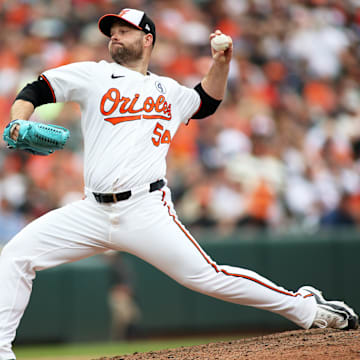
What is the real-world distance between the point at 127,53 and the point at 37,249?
1.15m

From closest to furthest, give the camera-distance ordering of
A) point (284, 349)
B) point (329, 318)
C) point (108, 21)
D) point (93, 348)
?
point (284, 349)
point (108, 21)
point (329, 318)
point (93, 348)

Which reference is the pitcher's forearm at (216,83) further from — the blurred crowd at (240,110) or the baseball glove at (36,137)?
the blurred crowd at (240,110)

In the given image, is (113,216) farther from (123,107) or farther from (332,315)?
(332,315)

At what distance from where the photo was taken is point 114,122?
333cm

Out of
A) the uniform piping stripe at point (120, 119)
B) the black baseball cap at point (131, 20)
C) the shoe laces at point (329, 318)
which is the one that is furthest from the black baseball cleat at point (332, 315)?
the black baseball cap at point (131, 20)

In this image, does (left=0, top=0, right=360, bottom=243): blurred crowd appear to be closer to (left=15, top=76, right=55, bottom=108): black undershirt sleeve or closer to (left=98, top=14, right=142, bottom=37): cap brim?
(left=98, top=14, right=142, bottom=37): cap brim

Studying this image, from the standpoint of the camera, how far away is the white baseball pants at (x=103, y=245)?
3.27 m

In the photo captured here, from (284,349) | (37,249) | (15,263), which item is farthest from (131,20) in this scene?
(284,349)

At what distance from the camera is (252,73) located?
894 centimetres

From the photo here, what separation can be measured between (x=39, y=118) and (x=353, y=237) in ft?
13.2

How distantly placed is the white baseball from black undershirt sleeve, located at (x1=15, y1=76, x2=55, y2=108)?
0.97 metres

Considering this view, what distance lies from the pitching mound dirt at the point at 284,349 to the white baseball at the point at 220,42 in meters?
1.68

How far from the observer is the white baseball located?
3.60m

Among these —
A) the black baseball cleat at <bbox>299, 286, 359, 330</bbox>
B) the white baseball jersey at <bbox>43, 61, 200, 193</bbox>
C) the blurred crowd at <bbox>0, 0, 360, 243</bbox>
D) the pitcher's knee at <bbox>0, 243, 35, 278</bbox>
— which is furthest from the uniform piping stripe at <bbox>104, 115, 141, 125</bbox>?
the blurred crowd at <bbox>0, 0, 360, 243</bbox>
